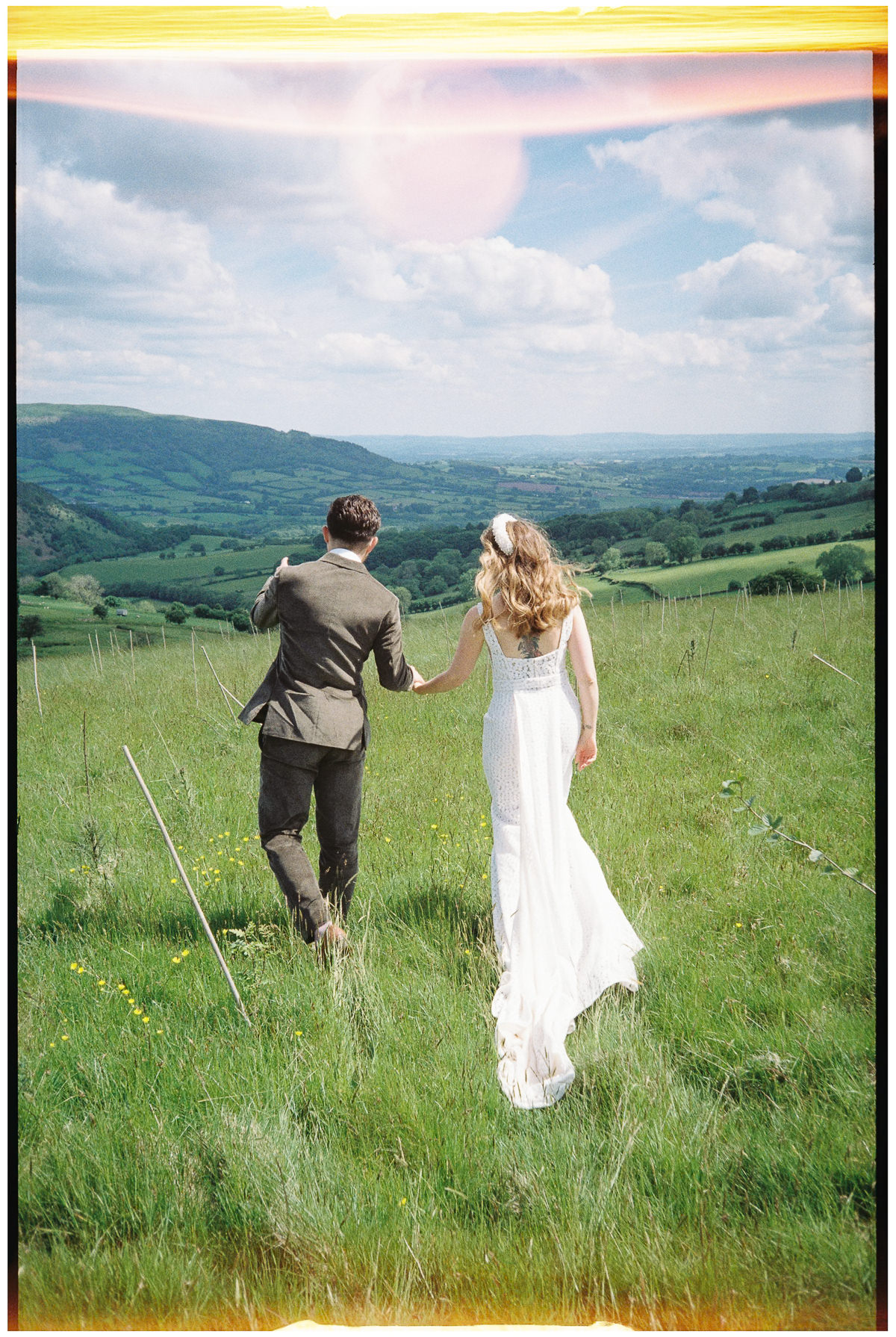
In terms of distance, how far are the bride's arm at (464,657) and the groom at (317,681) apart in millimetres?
162

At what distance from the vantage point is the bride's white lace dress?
296 cm

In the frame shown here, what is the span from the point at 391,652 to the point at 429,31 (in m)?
2.01

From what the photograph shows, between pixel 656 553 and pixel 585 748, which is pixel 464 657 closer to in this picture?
Result: pixel 585 748

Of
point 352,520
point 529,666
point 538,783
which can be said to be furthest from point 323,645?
point 538,783

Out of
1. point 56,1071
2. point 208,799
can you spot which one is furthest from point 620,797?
point 56,1071

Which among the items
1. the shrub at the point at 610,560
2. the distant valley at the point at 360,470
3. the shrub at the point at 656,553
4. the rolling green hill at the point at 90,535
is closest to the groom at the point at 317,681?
the distant valley at the point at 360,470

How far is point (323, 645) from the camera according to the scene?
321cm

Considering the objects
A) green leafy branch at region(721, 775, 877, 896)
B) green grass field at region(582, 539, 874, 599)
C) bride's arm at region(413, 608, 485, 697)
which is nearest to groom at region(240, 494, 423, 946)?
bride's arm at region(413, 608, 485, 697)

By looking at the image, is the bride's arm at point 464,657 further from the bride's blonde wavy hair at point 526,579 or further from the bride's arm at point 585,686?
the bride's arm at point 585,686

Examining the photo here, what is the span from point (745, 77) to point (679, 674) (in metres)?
5.12

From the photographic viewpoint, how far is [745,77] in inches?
98.8

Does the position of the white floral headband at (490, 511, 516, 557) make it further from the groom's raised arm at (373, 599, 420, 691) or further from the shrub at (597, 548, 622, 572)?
the shrub at (597, 548, 622, 572)

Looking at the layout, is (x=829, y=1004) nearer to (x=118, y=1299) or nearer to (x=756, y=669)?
(x=118, y=1299)

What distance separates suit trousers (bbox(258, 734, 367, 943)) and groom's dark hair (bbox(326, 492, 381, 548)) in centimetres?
83
